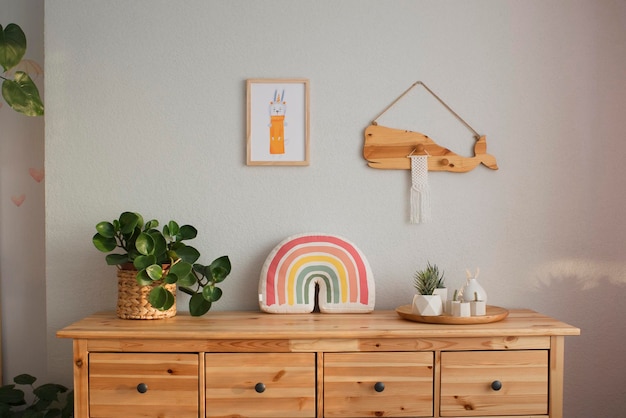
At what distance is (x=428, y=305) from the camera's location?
2.09 metres

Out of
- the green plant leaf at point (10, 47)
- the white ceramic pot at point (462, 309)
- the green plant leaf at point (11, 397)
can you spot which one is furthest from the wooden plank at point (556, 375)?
the green plant leaf at point (10, 47)

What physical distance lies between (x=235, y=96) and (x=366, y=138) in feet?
1.85

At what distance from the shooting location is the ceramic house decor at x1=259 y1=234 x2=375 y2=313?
90.4 inches

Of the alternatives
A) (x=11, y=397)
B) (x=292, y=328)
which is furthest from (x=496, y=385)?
(x=11, y=397)

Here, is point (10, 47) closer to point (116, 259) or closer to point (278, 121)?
point (116, 259)

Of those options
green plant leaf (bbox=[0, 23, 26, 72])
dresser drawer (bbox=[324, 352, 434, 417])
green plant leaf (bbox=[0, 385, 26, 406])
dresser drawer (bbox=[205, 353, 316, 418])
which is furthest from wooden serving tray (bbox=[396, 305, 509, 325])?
green plant leaf (bbox=[0, 23, 26, 72])

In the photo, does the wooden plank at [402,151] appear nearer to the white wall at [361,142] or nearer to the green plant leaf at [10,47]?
the white wall at [361,142]

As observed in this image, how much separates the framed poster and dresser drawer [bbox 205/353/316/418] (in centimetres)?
81

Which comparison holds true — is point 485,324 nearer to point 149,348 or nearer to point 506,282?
point 506,282

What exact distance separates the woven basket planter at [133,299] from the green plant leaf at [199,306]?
106 mm

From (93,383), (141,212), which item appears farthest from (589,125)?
(93,383)

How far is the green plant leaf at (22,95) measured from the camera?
2242 mm

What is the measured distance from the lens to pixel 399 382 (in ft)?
6.56

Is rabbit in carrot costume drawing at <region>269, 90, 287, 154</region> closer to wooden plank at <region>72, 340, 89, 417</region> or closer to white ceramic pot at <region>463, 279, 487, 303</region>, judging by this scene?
white ceramic pot at <region>463, 279, 487, 303</region>
